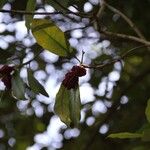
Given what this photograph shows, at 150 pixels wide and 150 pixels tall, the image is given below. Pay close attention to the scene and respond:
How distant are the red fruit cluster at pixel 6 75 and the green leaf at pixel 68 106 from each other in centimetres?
14

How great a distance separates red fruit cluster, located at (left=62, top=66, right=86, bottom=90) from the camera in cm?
125

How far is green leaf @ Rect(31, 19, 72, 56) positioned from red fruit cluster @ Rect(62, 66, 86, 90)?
9 centimetres

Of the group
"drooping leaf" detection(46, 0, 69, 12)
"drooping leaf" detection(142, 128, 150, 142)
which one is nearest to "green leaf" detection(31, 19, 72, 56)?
"drooping leaf" detection(46, 0, 69, 12)

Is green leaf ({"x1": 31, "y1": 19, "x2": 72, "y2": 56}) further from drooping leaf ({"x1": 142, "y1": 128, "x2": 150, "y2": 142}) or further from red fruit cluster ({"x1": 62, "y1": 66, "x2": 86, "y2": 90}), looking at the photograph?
drooping leaf ({"x1": 142, "y1": 128, "x2": 150, "y2": 142})

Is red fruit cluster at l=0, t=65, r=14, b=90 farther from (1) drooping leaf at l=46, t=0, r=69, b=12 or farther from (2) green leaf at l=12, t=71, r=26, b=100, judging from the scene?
(1) drooping leaf at l=46, t=0, r=69, b=12

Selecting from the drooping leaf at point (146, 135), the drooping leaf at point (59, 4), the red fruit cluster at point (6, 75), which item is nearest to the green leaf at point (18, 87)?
the red fruit cluster at point (6, 75)

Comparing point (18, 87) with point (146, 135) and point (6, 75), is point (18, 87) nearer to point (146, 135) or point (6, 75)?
point (6, 75)

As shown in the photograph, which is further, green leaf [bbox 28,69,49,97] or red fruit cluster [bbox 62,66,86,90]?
green leaf [bbox 28,69,49,97]

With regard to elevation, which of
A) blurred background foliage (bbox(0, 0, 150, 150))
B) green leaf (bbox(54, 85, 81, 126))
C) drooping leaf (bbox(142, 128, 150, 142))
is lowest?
blurred background foliage (bbox(0, 0, 150, 150))

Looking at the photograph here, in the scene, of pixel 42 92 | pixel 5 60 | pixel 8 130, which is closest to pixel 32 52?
pixel 5 60

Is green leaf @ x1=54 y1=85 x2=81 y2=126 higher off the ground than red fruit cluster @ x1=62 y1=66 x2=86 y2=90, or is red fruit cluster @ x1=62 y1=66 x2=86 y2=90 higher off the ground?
red fruit cluster @ x1=62 y1=66 x2=86 y2=90

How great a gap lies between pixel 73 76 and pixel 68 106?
12cm

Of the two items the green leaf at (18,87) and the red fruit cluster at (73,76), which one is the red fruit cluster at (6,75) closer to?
the green leaf at (18,87)

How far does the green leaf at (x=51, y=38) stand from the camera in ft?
4.33
